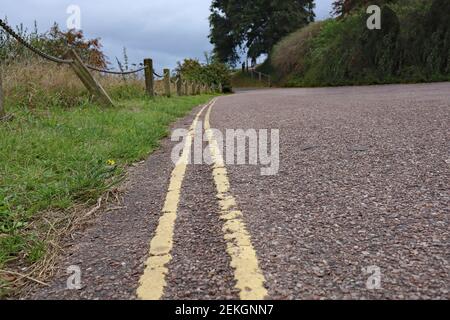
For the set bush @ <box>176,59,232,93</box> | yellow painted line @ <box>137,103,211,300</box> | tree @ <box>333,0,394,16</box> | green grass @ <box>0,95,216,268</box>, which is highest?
tree @ <box>333,0,394,16</box>

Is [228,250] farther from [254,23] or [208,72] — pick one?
[254,23]

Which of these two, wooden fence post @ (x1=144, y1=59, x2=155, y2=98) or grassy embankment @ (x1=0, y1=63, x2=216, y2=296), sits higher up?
wooden fence post @ (x1=144, y1=59, x2=155, y2=98)

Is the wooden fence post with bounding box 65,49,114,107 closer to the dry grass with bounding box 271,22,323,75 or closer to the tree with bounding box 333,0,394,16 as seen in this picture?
the tree with bounding box 333,0,394,16

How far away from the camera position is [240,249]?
6.57 ft

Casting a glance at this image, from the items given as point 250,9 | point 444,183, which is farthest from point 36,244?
point 250,9

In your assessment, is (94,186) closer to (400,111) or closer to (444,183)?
(444,183)

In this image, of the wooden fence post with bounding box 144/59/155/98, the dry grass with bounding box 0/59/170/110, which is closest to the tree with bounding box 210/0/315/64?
the wooden fence post with bounding box 144/59/155/98

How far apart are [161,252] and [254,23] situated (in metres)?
46.8

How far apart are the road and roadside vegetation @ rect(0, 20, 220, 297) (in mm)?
210

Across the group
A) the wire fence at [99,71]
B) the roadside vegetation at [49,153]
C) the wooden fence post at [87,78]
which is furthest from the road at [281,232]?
the wooden fence post at [87,78]

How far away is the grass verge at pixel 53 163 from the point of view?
2.38m

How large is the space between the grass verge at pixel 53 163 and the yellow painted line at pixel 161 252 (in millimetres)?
562

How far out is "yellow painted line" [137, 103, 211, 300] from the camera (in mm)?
1711

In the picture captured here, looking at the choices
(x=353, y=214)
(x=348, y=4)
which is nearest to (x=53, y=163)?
(x=353, y=214)
